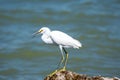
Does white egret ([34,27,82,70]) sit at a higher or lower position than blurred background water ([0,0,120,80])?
lower

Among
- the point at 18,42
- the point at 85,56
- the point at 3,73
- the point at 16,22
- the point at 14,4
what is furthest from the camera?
the point at 14,4

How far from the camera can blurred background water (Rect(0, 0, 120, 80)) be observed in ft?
62.9

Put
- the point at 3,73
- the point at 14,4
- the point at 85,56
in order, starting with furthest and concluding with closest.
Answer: the point at 14,4 → the point at 85,56 → the point at 3,73

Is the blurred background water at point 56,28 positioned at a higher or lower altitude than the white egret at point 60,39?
higher

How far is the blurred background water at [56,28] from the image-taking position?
19.2 meters

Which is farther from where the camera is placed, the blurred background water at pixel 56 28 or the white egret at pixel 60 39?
the blurred background water at pixel 56 28

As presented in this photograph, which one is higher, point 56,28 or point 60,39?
point 56,28

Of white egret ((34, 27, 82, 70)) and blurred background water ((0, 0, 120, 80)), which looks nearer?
white egret ((34, 27, 82, 70))

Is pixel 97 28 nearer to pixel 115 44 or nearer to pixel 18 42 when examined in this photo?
pixel 115 44

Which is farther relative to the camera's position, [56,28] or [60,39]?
[56,28]

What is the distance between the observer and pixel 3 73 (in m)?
18.8

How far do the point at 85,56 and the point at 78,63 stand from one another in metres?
0.86

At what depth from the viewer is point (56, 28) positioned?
23500mm

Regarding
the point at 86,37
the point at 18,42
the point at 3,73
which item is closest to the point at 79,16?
the point at 86,37
